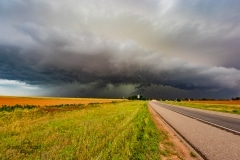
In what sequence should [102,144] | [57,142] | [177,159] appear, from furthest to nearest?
[57,142]
[102,144]
[177,159]

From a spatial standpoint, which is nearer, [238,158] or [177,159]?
[238,158]

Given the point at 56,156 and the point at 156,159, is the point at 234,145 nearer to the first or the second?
the point at 156,159

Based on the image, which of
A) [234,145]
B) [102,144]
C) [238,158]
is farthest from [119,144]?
[234,145]

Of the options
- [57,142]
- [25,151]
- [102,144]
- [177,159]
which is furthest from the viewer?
[57,142]

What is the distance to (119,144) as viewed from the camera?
9.88 metres

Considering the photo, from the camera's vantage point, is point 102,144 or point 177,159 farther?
point 102,144

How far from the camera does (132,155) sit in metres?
8.23

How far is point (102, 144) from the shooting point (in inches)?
390

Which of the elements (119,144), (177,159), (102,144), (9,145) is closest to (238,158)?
(177,159)

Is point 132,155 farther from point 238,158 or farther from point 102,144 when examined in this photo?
point 238,158

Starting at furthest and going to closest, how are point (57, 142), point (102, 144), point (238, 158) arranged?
point (57, 142), point (102, 144), point (238, 158)

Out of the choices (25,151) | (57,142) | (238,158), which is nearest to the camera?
(238,158)

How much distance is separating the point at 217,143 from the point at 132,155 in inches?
197

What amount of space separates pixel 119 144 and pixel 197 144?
388 centimetres
